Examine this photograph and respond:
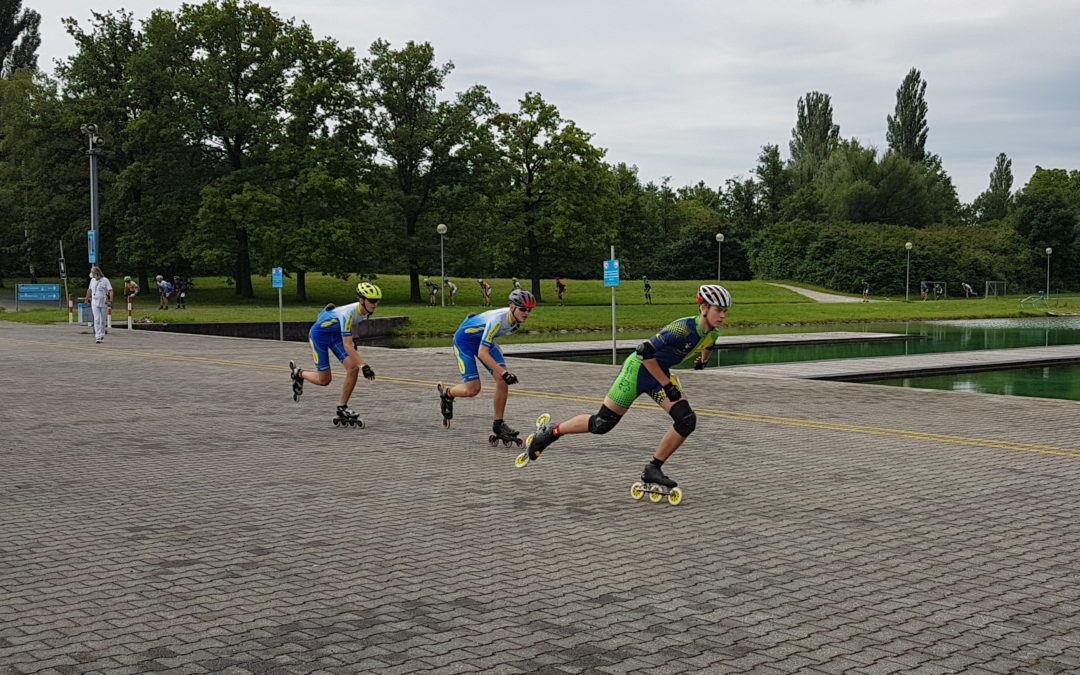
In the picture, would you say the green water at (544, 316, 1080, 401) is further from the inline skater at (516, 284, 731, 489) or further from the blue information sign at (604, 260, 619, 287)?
the inline skater at (516, 284, 731, 489)

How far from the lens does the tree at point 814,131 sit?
4013 inches

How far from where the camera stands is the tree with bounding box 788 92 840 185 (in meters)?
102

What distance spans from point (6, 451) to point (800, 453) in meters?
7.62

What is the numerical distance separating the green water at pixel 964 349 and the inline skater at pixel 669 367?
12.0 metres

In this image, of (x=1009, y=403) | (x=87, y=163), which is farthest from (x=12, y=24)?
(x=1009, y=403)

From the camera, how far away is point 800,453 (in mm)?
9977

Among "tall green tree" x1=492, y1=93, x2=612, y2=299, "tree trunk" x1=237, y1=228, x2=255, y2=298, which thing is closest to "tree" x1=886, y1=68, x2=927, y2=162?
"tall green tree" x1=492, y1=93, x2=612, y2=299

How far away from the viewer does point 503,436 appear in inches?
412

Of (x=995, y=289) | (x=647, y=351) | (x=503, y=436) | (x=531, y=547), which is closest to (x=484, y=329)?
(x=503, y=436)

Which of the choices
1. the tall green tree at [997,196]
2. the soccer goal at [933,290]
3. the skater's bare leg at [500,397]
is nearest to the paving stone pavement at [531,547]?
the skater's bare leg at [500,397]

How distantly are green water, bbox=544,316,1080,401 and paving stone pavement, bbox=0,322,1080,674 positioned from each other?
256 inches

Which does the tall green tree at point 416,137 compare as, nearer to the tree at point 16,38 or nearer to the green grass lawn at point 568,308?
the green grass lawn at point 568,308

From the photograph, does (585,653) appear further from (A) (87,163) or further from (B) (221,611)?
(A) (87,163)

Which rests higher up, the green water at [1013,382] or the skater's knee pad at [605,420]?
the skater's knee pad at [605,420]
